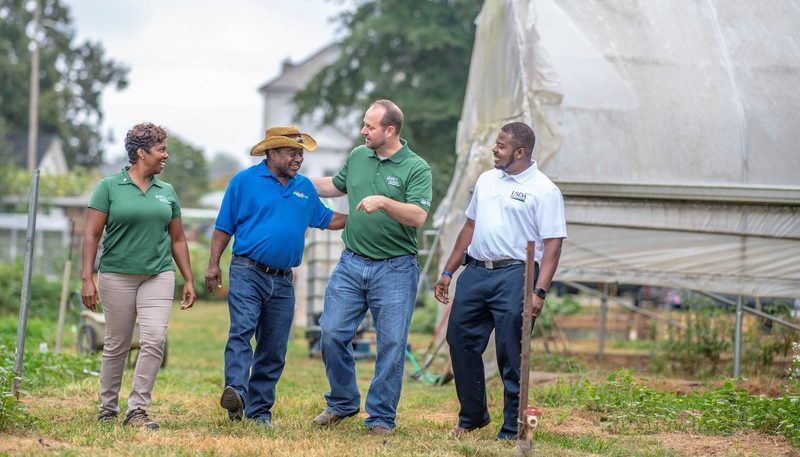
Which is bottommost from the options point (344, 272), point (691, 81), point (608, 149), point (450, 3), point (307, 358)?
point (307, 358)

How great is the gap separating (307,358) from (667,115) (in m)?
6.33

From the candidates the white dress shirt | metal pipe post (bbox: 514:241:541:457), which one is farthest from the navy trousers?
metal pipe post (bbox: 514:241:541:457)

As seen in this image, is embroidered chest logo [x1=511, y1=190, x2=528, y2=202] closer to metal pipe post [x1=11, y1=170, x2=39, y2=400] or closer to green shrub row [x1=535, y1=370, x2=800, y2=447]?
green shrub row [x1=535, y1=370, x2=800, y2=447]

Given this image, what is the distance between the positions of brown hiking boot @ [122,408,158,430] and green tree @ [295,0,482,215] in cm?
2137

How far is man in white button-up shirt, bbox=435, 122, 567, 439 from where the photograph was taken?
705 centimetres

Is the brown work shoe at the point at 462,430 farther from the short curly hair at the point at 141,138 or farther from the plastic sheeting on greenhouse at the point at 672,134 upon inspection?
the plastic sheeting on greenhouse at the point at 672,134

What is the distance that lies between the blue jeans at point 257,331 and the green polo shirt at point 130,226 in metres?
0.52

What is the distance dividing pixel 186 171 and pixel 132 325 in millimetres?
57860

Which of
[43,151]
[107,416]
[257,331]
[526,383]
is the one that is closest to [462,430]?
[526,383]

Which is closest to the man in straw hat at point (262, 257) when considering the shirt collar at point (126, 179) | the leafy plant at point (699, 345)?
the shirt collar at point (126, 179)

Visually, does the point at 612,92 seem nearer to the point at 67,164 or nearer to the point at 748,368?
the point at 748,368

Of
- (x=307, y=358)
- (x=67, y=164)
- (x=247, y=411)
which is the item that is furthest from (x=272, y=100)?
(x=247, y=411)

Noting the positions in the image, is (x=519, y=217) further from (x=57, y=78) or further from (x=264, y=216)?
(x=57, y=78)

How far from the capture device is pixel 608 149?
10.6 metres
